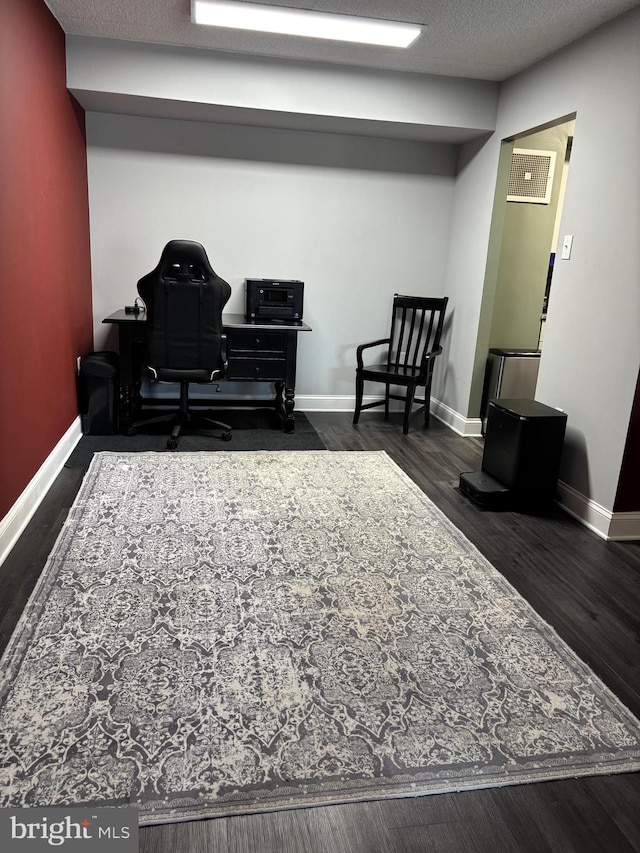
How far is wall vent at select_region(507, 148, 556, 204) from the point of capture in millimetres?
4285

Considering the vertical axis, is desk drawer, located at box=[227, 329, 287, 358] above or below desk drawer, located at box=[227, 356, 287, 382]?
above

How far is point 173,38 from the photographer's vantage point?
3578 mm

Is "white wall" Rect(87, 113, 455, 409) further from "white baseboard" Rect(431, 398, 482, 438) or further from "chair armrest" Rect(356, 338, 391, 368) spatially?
"white baseboard" Rect(431, 398, 482, 438)

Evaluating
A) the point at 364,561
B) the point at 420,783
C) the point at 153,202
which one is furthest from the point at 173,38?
the point at 420,783

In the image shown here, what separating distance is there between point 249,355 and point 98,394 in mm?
1049

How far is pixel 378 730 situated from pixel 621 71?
123 inches

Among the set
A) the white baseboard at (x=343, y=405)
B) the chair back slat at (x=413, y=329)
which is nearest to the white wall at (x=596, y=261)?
the chair back slat at (x=413, y=329)

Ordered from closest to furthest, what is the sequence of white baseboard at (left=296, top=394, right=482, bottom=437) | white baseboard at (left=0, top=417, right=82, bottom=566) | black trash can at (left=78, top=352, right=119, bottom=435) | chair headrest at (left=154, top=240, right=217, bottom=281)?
1. white baseboard at (left=0, top=417, right=82, bottom=566)
2. chair headrest at (left=154, top=240, right=217, bottom=281)
3. black trash can at (left=78, top=352, right=119, bottom=435)
4. white baseboard at (left=296, top=394, right=482, bottom=437)

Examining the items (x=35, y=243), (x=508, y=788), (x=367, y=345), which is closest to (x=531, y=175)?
(x=367, y=345)

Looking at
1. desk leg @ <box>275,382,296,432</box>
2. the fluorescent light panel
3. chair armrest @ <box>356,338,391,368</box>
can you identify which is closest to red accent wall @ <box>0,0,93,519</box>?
the fluorescent light panel

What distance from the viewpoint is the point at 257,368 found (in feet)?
14.0

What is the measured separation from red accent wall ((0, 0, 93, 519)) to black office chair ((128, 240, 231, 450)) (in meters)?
0.53

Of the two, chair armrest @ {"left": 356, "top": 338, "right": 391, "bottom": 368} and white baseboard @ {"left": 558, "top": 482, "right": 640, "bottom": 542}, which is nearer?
white baseboard @ {"left": 558, "top": 482, "right": 640, "bottom": 542}

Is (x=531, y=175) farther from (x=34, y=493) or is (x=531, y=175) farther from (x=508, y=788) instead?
(x=508, y=788)
